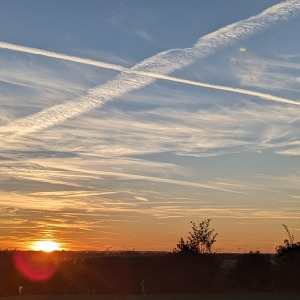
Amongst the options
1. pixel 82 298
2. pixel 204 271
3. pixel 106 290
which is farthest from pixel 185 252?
pixel 82 298

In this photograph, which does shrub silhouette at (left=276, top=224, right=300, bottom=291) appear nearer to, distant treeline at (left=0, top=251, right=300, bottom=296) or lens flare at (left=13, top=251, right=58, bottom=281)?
distant treeline at (left=0, top=251, right=300, bottom=296)

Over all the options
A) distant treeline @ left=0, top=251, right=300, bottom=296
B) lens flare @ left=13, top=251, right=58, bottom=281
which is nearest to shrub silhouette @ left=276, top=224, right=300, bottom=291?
distant treeline @ left=0, top=251, right=300, bottom=296

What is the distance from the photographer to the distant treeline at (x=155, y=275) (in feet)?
182

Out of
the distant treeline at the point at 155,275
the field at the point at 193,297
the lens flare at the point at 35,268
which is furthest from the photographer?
the lens flare at the point at 35,268

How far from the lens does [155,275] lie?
56906mm

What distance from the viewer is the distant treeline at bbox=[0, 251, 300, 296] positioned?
182 ft

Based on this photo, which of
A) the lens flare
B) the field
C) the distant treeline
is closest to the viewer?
the field

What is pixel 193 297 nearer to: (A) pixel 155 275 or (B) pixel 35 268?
(A) pixel 155 275

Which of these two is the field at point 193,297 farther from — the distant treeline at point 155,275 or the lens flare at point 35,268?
the lens flare at point 35,268

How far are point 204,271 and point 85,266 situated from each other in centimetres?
990

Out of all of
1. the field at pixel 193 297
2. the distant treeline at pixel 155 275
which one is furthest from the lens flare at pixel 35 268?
the field at pixel 193 297

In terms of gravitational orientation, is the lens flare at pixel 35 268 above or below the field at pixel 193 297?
above

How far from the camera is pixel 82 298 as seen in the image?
5106 cm

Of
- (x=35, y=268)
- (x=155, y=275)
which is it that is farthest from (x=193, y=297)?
(x=35, y=268)
